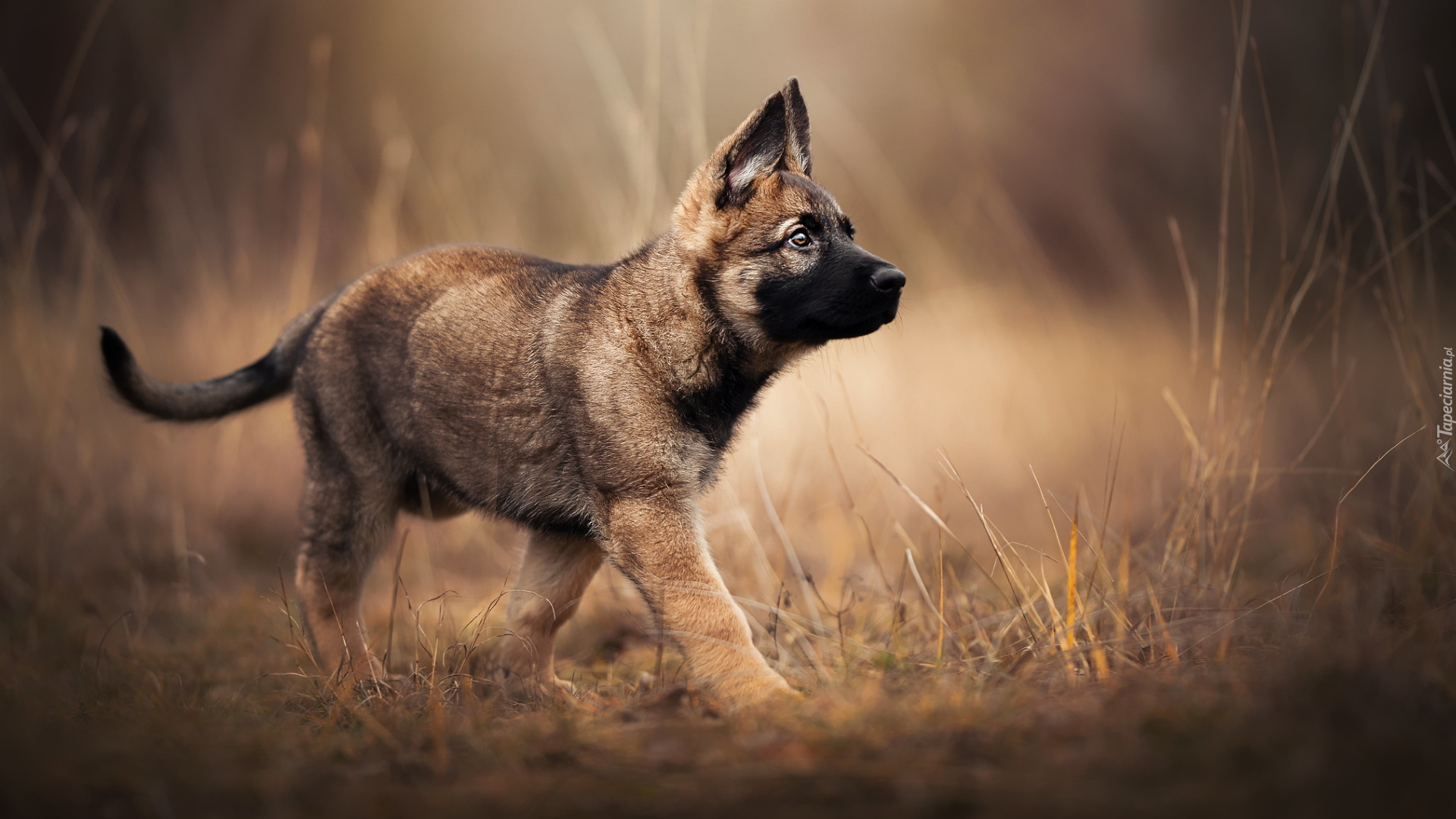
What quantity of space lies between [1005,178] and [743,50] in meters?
4.15

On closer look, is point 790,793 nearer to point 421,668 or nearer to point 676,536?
point 676,536

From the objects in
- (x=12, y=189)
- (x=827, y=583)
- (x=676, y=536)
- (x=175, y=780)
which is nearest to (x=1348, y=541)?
(x=827, y=583)

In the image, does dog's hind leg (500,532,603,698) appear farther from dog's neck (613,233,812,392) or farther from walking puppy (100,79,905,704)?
dog's neck (613,233,812,392)

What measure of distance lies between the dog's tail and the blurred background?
0.97 metres

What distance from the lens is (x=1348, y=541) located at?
451 centimetres

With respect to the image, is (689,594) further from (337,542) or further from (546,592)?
(337,542)

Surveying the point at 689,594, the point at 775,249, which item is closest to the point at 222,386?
the point at 689,594

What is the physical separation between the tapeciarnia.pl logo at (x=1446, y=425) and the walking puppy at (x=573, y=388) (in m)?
2.42

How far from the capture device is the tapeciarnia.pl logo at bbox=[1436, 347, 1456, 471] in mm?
3832

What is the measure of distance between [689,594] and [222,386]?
2636 mm

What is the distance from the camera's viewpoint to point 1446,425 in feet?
13.0

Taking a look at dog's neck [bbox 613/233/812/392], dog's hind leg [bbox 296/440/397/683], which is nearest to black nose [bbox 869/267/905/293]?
dog's neck [bbox 613/233/812/392]

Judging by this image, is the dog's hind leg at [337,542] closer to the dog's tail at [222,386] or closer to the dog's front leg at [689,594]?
the dog's tail at [222,386]

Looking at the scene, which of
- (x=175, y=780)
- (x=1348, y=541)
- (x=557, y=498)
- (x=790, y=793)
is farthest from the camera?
(x=1348, y=541)
